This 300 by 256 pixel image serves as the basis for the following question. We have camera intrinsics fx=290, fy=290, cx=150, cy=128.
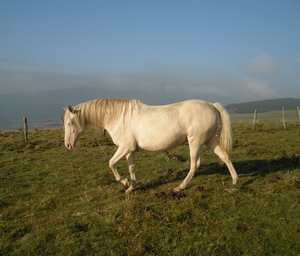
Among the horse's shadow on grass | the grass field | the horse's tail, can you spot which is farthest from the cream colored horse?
the horse's shadow on grass

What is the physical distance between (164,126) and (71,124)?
270 cm

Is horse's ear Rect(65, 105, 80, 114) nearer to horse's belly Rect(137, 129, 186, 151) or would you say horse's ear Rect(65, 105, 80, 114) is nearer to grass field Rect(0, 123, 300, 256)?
horse's belly Rect(137, 129, 186, 151)

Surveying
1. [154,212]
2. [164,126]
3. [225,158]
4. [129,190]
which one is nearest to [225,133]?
[225,158]

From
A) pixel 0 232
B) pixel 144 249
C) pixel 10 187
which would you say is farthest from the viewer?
pixel 10 187

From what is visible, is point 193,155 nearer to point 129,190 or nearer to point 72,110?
point 129,190

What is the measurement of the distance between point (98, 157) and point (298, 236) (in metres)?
8.98

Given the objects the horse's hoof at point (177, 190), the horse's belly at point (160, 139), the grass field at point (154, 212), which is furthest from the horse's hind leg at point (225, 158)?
the horse's hoof at point (177, 190)

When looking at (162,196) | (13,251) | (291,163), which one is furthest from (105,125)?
(291,163)

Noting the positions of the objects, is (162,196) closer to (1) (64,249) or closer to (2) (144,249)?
(2) (144,249)

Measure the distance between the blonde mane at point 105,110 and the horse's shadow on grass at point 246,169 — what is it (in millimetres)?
2012

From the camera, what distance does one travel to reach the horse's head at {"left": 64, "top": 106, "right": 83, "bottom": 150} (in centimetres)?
789

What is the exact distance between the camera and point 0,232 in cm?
530

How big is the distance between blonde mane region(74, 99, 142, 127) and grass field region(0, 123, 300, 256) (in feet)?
6.00

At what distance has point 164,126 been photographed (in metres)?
6.97
